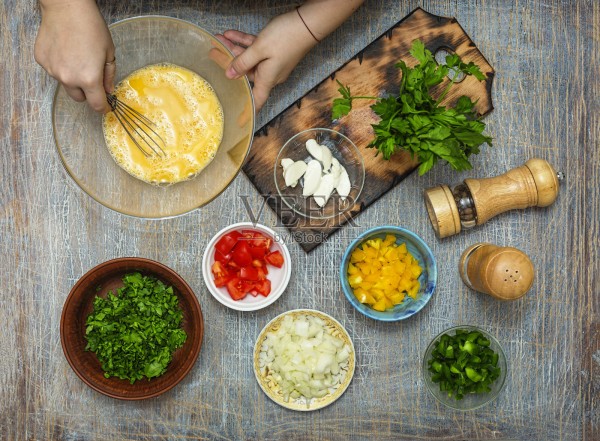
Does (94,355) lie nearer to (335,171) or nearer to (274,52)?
(335,171)

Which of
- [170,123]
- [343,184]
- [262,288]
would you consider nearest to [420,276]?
[343,184]

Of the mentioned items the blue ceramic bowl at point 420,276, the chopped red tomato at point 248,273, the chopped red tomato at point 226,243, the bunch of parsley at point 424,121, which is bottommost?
the blue ceramic bowl at point 420,276

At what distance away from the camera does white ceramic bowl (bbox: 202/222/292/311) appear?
152 cm

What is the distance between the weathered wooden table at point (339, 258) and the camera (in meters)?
1.56

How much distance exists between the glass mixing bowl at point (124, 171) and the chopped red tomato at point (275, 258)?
260 millimetres

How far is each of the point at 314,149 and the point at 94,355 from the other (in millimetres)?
819

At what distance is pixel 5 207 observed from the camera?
1.56 meters

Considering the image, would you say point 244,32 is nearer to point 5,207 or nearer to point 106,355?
point 5,207

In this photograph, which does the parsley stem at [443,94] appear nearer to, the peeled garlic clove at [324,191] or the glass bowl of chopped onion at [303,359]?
the peeled garlic clove at [324,191]

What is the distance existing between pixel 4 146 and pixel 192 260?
1.98 feet

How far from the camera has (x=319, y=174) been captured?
1531 mm

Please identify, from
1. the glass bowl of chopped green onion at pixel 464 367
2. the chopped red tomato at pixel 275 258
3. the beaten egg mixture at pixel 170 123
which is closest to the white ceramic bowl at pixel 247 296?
the chopped red tomato at pixel 275 258

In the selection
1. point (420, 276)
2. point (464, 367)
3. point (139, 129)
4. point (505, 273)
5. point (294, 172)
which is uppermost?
point (139, 129)

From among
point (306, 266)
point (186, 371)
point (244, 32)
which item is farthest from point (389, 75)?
point (186, 371)
